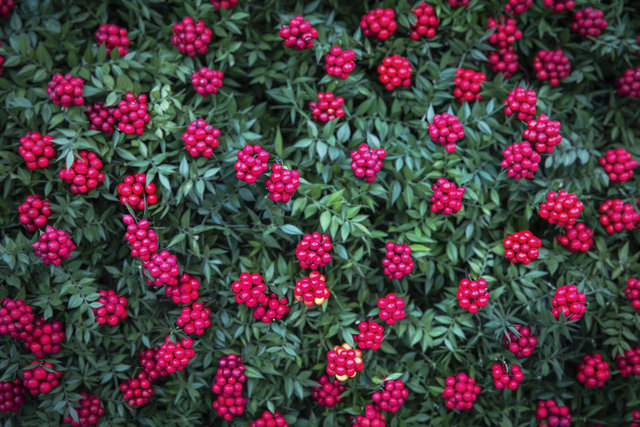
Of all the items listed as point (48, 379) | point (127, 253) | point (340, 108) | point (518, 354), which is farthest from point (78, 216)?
point (518, 354)

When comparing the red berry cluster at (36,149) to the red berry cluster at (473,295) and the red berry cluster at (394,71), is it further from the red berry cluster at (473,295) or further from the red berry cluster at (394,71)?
the red berry cluster at (473,295)

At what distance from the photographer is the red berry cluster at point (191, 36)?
3131 millimetres

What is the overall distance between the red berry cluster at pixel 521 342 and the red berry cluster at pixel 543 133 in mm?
1168

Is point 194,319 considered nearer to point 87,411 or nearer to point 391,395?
point 87,411

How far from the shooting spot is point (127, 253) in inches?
130

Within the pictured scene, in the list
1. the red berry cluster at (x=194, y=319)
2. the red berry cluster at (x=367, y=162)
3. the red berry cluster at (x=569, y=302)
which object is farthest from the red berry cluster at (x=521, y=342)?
the red berry cluster at (x=194, y=319)

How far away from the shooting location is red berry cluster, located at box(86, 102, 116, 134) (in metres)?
A: 3.01

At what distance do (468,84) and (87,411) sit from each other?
10.7ft

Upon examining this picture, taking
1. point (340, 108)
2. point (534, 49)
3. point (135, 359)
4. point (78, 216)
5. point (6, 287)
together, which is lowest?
point (135, 359)

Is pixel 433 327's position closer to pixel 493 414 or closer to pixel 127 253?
pixel 493 414

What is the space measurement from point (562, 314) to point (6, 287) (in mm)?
3443

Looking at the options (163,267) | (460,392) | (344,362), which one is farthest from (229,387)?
(460,392)

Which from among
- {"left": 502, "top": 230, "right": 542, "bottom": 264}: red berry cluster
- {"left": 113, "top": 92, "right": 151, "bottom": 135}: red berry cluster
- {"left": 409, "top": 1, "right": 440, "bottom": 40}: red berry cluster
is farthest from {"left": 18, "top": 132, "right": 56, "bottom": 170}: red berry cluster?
{"left": 502, "top": 230, "right": 542, "bottom": 264}: red berry cluster

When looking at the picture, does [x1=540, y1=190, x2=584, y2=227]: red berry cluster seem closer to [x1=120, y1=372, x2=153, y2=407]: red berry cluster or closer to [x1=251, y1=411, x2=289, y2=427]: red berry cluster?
[x1=251, y1=411, x2=289, y2=427]: red berry cluster
